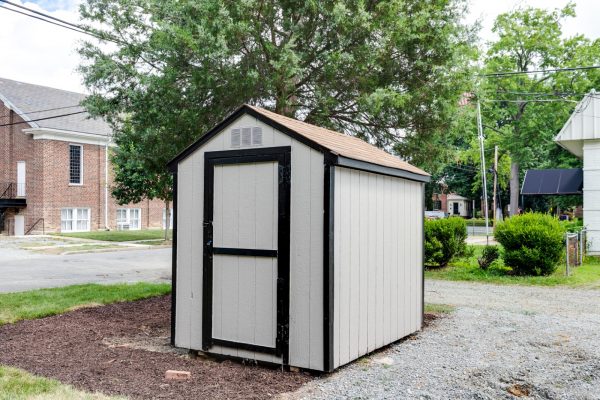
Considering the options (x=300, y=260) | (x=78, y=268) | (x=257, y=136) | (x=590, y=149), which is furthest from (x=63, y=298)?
(x=590, y=149)

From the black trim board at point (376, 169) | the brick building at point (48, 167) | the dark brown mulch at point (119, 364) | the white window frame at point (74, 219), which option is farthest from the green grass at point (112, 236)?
the black trim board at point (376, 169)

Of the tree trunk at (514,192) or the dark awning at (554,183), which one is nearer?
the dark awning at (554,183)

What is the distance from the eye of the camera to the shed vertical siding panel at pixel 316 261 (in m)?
5.22

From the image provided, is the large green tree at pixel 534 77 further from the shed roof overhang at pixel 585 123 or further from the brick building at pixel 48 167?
the brick building at pixel 48 167

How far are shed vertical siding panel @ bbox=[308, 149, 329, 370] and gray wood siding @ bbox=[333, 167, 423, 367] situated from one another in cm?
16

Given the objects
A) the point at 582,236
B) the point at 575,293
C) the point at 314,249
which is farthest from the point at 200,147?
the point at 582,236

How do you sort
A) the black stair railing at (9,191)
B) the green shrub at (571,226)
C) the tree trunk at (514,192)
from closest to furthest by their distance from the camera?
the green shrub at (571,226) → the black stair railing at (9,191) → the tree trunk at (514,192)

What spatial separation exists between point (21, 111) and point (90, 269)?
19464mm

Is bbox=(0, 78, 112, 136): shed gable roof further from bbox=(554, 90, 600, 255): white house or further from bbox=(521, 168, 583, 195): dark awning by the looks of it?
bbox=(554, 90, 600, 255): white house

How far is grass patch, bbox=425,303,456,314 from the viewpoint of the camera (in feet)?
28.6

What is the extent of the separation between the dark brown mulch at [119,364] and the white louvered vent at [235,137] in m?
2.32

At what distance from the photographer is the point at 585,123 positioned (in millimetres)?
16859

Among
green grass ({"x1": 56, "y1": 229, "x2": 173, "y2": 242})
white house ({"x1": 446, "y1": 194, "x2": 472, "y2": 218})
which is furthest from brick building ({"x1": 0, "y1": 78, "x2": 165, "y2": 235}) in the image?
white house ({"x1": 446, "y1": 194, "x2": 472, "y2": 218})

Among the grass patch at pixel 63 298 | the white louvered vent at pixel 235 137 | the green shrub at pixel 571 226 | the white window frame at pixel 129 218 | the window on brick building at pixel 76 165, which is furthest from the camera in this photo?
the white window frame at pixel 129 218
